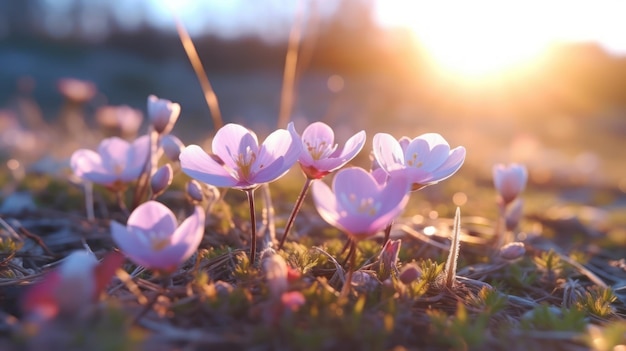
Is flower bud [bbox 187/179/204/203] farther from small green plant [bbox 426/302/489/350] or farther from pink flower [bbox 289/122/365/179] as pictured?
small green plant [bbox 426/302/489/350]

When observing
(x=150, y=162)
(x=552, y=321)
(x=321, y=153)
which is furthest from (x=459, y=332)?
(x=150, y=162)

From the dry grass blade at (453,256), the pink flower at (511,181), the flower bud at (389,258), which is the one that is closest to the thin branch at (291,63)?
the pink flower at (511,181)

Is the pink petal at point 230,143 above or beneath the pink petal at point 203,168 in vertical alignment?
above

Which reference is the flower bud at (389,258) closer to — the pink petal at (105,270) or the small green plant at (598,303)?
the small green plant at (598,303)

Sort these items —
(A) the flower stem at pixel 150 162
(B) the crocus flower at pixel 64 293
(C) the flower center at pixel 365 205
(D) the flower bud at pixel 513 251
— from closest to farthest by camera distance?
1. (B) the crocus flower at pixel 64 293
2. (C) the flower center at pixel 365 205
3. (D) the flower bud at pixel 513 251
4. (A) the flower stem at pixel 150 162

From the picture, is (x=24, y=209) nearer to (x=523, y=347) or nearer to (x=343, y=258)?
(x=343, y=258)

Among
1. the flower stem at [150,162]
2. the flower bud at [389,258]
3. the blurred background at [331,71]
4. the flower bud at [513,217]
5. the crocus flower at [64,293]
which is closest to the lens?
the crocus flower at [64,293]

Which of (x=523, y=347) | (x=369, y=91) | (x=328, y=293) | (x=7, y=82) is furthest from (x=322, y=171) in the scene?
(x=7, y=82)

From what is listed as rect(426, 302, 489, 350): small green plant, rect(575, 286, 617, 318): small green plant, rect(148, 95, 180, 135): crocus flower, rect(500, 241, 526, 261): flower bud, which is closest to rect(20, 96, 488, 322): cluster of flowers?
rect(148, 95, 180, 135): crocus flower
